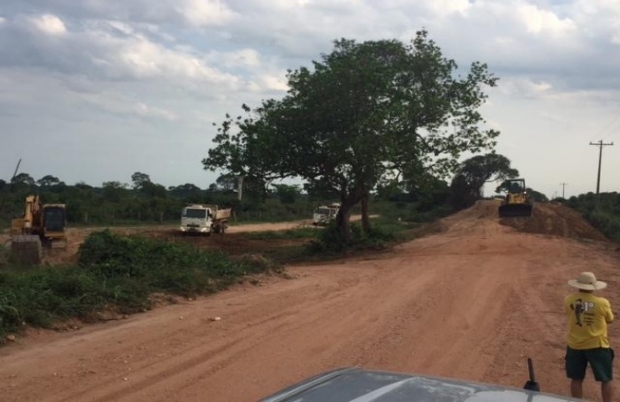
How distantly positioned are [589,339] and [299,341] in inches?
187

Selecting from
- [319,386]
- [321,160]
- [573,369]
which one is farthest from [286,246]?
[319,386]

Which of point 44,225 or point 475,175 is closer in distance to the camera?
point 44,225

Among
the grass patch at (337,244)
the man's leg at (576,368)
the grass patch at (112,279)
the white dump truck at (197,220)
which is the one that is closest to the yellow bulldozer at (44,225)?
the grass patch at (337,244)

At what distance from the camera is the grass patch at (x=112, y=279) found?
1199cm

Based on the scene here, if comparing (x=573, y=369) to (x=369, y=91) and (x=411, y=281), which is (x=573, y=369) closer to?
(x=411, y=281)

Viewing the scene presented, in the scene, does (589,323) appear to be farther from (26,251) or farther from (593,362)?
(26,251)

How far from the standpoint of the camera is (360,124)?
95.5 feet

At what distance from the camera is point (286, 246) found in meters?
38.8

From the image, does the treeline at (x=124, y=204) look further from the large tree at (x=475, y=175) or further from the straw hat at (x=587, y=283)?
the straw hat at (x=587, y=283)

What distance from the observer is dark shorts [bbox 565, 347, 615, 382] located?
7.71 m

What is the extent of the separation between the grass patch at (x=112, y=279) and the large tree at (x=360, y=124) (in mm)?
10491

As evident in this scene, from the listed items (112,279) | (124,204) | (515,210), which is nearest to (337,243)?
(112,279)

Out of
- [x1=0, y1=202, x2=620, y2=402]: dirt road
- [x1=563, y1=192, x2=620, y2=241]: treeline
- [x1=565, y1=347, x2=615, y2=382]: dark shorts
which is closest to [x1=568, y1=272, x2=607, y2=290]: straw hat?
[x1=565, y1=347, x2=615, y2=382]: dark shorts

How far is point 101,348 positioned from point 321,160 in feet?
69.3
